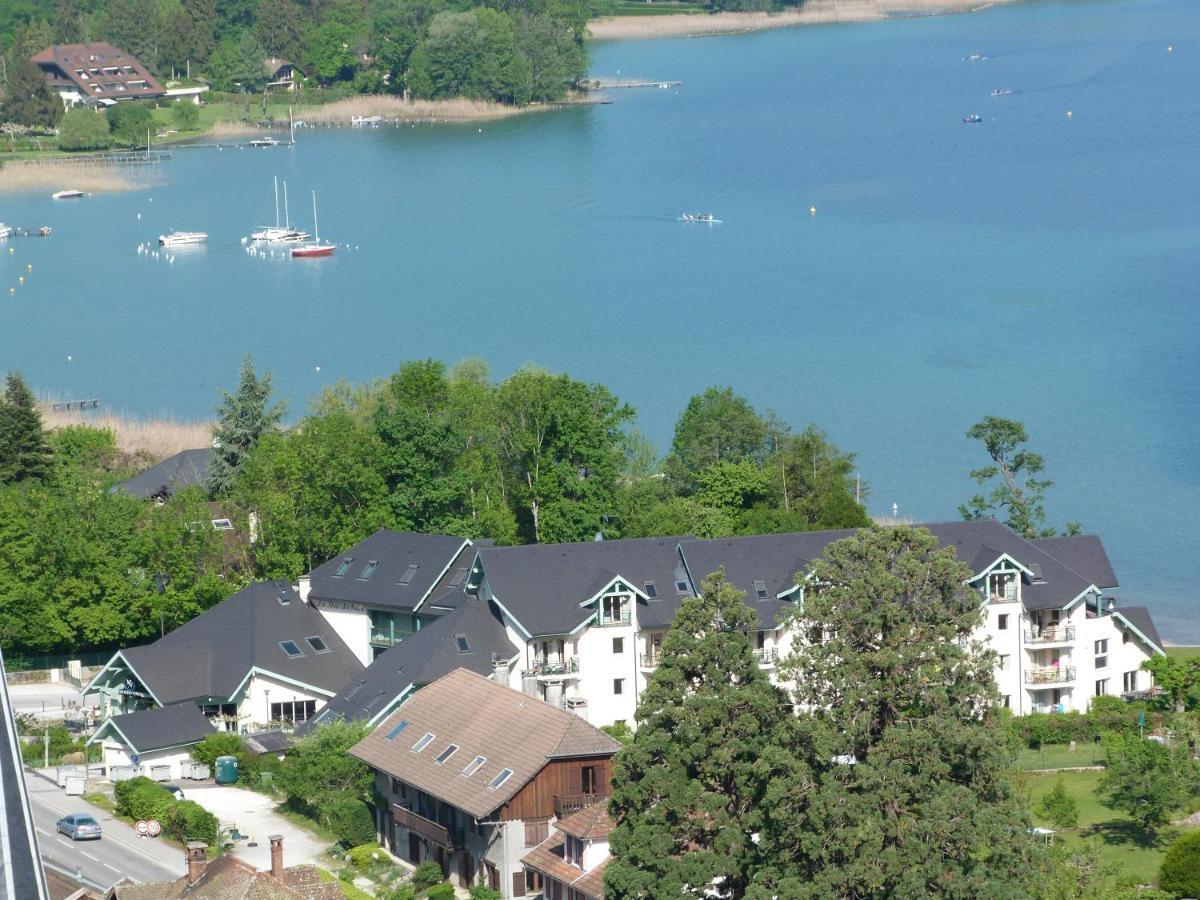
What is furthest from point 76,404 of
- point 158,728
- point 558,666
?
point 558,666

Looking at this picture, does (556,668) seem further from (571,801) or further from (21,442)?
(21,442)

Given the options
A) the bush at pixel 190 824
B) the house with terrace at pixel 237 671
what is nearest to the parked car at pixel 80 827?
the bush at pixel 190 824

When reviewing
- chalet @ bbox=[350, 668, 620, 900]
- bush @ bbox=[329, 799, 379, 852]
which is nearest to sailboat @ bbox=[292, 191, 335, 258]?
chalet @ bbox=[350, 668, 620, 900]

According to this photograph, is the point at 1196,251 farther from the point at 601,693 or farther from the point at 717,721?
the point at 717,721

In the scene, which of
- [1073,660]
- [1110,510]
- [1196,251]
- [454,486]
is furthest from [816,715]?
[1196,251]

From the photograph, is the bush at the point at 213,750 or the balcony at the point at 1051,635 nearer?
the bush at the point at 213,750

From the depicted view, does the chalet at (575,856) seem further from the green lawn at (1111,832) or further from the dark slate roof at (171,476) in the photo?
the dark slate roof at (171,476)

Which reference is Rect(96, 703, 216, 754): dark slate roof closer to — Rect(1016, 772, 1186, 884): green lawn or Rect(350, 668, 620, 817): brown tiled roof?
Rect(350, 668, 620, 817): brown tiled roof
